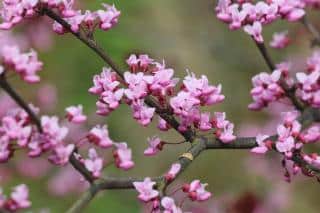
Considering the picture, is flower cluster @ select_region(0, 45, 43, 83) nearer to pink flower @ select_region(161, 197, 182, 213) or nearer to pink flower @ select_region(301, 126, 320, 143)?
pink flower @ select_region(161, 197, 182, 213)

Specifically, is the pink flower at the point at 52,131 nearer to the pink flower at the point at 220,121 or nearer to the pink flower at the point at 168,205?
the pink flower at the point at 168,205

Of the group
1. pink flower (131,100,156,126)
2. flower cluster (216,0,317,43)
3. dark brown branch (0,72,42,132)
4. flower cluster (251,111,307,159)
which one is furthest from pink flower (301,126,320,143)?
dark brown branch (0,72,42,132)

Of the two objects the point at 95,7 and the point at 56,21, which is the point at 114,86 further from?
the point at 95,7

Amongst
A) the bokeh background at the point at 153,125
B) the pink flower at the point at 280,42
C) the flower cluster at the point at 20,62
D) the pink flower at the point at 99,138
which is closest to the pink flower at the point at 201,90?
the pink flower at the point at 99,138

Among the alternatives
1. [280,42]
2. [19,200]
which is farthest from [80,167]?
[280,42]

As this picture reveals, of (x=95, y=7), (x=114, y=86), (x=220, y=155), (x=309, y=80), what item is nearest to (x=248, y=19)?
(x=309, y=80)

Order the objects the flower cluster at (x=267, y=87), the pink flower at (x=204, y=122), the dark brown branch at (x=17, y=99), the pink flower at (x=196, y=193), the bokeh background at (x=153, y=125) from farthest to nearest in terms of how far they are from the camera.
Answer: the bokeh background at (x=153, y=125) → the flower cluster at (x=267, y=87) → the pink flower at (x=204, y=122) → the pink flower at (x=196, y=193) → the dark brown branch at (x=17, y=99)
